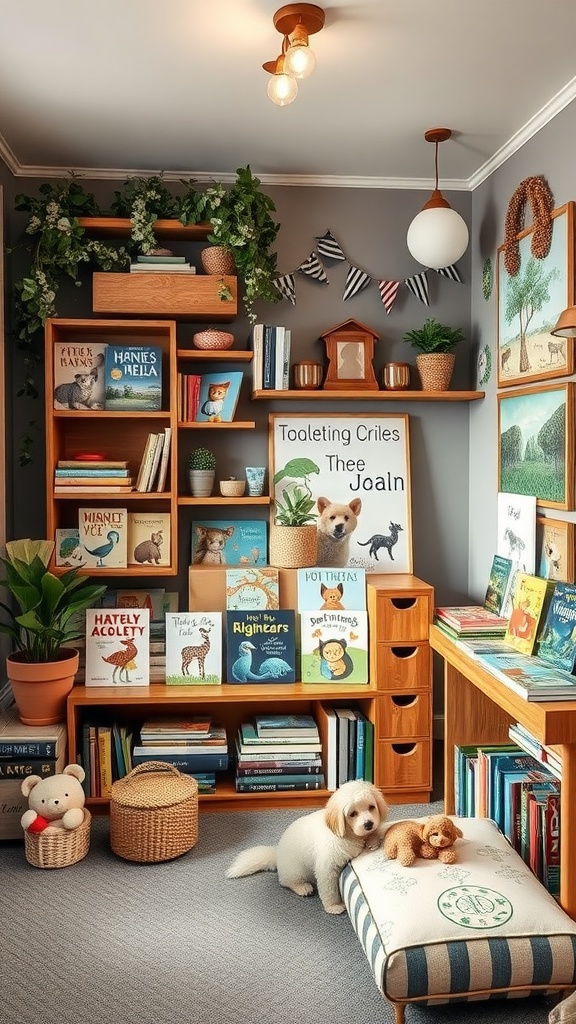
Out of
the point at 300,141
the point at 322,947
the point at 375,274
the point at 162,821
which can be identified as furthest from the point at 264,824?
the point at 300,141

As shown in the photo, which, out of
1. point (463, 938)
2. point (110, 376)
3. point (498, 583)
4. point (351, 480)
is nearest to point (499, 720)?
point (498, 583)

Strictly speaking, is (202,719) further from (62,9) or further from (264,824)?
(62,9)

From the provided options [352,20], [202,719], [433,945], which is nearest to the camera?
[433,945]

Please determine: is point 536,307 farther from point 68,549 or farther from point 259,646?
point 68,549

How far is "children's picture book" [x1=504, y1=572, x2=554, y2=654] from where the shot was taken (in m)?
2.66

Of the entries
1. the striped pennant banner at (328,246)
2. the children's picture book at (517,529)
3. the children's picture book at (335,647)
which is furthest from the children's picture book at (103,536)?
the children's picture book at (517,529)

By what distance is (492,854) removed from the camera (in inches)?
91.1

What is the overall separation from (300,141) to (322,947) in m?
2.71

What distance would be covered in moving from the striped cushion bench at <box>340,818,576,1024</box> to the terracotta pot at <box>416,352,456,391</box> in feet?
6.70

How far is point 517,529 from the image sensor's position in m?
3.27

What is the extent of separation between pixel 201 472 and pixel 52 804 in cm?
138

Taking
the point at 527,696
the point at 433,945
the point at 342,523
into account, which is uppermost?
the point at 342,523

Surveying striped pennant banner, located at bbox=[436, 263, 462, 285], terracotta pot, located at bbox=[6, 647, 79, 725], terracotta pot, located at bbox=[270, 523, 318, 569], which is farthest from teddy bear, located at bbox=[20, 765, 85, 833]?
striped pennant banner, located at bbox=[436, 263, 462, 285]

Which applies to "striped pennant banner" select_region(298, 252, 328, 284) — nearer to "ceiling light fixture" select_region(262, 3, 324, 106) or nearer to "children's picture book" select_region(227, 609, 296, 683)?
"ceiling light fixture" select_region(262, 3, 324, 106)
